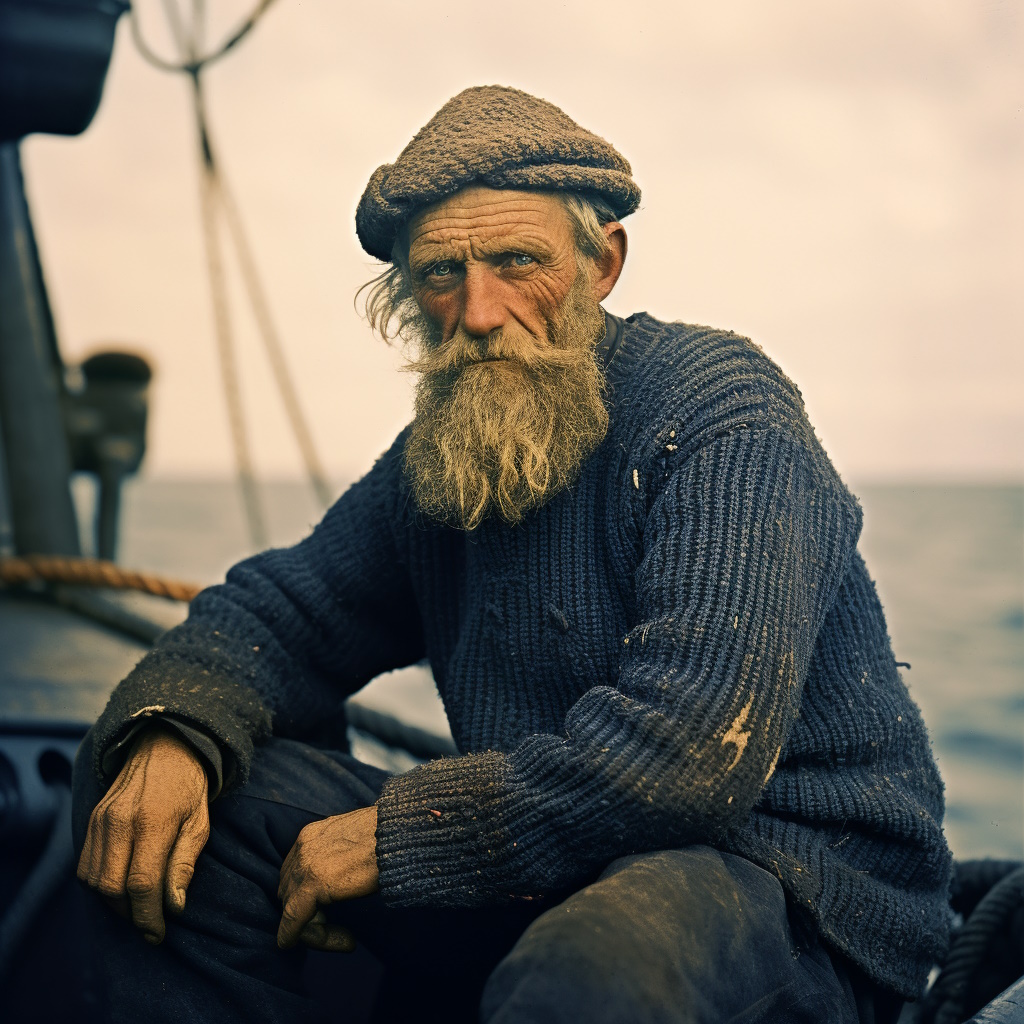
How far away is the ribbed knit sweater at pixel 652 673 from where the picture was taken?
122 cm

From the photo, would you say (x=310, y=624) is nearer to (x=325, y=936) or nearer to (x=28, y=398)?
(x=325, y=936)

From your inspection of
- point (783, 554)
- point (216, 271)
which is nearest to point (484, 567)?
point (783, 554)

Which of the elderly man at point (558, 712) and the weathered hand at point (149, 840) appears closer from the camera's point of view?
the elderly man at point (558, 712)

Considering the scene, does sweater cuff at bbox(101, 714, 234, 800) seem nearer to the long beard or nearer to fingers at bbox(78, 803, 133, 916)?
fingers at bbox(78, 803, 133, 916)

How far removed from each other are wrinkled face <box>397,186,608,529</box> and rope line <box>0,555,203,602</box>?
1.80 m

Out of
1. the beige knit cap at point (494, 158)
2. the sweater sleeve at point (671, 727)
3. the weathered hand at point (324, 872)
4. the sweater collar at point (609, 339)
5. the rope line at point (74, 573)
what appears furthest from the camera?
the rope line at point (74, 573)

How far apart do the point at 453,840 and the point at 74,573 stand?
2.57m

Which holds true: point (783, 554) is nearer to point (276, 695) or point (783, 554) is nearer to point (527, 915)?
point (527, 915)

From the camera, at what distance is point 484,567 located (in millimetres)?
1623

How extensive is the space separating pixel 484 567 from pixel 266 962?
0.59 metres

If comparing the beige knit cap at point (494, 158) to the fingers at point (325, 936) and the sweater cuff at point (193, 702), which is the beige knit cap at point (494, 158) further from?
the fingers at point (325, 936)

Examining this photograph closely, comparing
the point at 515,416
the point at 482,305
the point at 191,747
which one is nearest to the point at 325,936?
the point at 191,747

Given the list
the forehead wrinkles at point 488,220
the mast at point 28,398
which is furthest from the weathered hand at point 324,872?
the mast at point 28,398

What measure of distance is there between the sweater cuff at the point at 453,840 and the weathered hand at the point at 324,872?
4 centimetres
